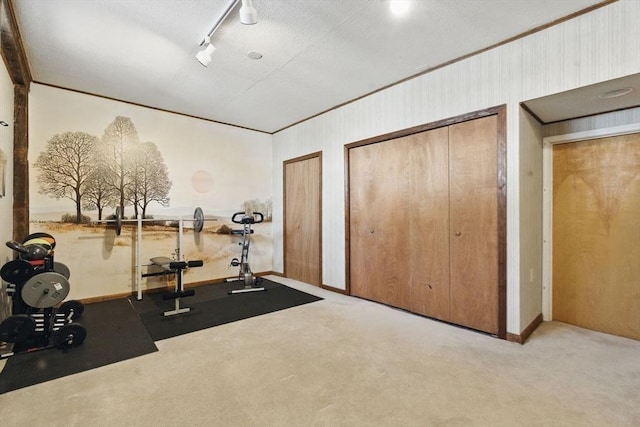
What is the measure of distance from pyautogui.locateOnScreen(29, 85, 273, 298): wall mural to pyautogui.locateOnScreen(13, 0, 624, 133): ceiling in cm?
48

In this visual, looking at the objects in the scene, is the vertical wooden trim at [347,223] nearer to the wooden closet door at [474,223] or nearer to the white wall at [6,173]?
the wooden closet door at [474,223]

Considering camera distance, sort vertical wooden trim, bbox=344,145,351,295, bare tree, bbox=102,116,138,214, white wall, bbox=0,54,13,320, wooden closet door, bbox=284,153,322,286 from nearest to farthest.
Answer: white wall, bbox=0,54,13,320 < bare tree, bbox=102,116,138,214 < vertical wooden trim, bbox=344,145,351,295 < wooden closet door, bbox=284,153,322,286

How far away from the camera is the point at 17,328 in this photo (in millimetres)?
2559

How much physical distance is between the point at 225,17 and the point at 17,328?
326 cm

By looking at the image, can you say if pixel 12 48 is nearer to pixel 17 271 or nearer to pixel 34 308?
pixel 17 271

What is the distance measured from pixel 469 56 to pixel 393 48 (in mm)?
852

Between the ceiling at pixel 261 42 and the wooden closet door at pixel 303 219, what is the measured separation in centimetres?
147

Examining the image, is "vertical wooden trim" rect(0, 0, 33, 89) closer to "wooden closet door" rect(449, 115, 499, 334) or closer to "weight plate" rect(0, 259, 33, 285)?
"weight plate" rect(0, 259, 33, 285)

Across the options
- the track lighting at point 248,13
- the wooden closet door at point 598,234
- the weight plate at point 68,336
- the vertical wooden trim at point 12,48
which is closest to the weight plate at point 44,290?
the weight plate at point 68,336

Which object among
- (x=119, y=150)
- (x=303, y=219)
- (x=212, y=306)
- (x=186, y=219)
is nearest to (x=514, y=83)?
(x=303, y=219)

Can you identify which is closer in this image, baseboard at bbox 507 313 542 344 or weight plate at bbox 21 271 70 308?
weight plate at bbox 21 271 70 308

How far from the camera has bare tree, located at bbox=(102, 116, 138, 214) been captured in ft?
14.6

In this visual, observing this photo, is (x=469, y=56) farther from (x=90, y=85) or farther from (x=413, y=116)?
(x=90, y=85)

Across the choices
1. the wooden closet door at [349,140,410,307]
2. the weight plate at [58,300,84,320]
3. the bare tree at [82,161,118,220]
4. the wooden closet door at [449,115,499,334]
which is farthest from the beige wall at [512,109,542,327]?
the bare tree at [82,161,118,220]
